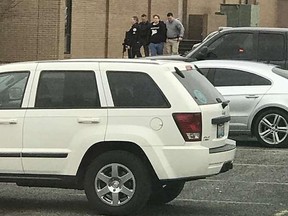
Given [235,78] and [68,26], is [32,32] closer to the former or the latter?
[68,26]

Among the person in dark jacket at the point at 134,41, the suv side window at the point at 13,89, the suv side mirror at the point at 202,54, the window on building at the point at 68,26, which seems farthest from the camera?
the window on building at the point at 68,26

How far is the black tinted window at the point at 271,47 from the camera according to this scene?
1726 cm

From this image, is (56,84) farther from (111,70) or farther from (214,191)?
(214,191)

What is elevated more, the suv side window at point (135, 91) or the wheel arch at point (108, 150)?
the suv side window at point (135, 91)

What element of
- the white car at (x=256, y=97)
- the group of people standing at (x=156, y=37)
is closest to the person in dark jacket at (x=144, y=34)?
the group of people standing at (x=156, y=37)

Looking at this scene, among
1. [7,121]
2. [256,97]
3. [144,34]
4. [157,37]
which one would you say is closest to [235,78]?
[256,97]

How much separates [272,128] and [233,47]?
340cm

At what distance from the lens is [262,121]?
563 inches

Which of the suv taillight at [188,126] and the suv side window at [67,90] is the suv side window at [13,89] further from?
the suv taillight at [188,126]

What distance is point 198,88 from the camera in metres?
8.96

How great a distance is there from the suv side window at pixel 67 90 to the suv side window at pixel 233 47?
8.49m

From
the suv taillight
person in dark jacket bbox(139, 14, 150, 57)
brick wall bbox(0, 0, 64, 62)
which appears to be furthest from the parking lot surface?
brick wall bbox(0, 0, 64, 62)

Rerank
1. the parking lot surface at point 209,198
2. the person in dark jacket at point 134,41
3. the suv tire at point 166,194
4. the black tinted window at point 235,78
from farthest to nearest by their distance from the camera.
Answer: the person in dark jacket at point 134,41 → the black tinted window at point 235,78 → the suv tire at point 166,194 → the parking lot surface at point 209,198

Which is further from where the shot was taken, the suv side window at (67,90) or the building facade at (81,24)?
the building facade at (81,24)
